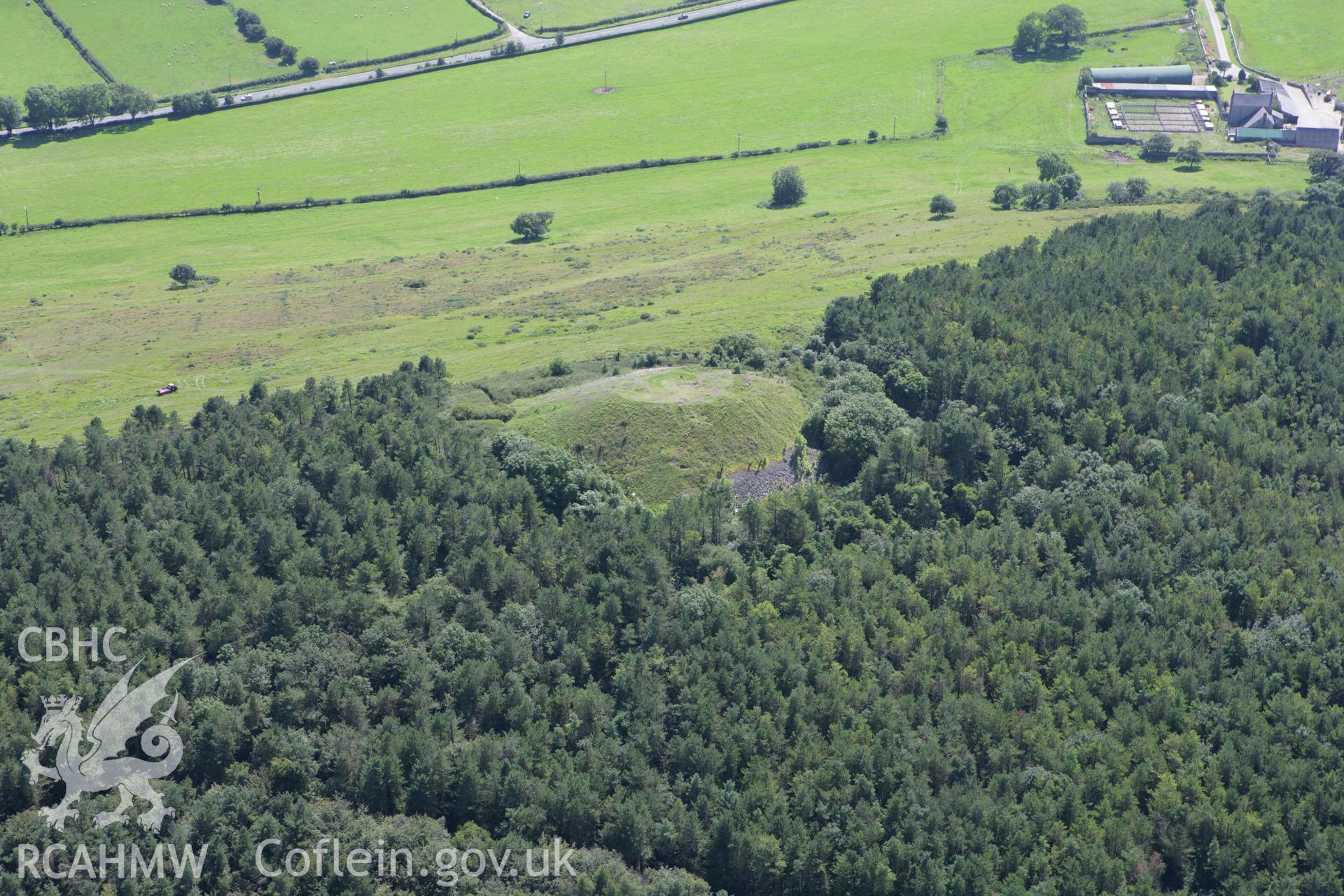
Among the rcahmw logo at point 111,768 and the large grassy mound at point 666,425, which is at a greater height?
the large grassy mound at point 666,425

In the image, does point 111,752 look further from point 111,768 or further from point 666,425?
point 666,425

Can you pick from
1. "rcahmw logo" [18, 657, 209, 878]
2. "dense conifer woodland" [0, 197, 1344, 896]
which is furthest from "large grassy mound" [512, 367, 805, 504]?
"rcahmw logo" [18, 657, 209, 878]

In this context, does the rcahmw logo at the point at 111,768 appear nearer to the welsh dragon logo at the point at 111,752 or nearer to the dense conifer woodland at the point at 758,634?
the welsh dragon logo at the point at 111,752

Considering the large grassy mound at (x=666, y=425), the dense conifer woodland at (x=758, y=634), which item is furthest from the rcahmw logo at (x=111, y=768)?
the large grassy mound at (x=666, y=425)

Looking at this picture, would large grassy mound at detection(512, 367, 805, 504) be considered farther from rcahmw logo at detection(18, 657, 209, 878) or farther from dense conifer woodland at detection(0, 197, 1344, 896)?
rcahmw logo at detection(18, 657, 209, 878)

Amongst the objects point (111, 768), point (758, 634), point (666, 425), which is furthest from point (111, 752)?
point (666, 425)

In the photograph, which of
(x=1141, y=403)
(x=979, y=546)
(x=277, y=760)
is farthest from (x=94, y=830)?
(x=1141, y=403)
